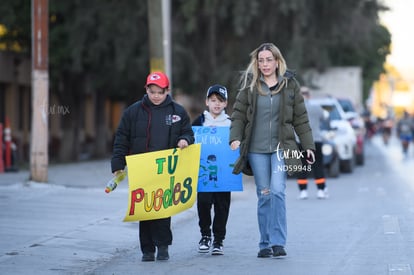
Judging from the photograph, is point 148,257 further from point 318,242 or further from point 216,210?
point 318,242

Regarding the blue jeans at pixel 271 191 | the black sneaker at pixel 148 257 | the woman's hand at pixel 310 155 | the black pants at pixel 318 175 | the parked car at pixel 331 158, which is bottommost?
the parked car at pixel 331 158

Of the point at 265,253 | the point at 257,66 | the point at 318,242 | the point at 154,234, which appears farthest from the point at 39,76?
the point at 265,253

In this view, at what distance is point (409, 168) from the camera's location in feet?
98.0

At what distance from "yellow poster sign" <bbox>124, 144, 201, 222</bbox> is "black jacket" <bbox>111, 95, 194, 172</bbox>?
0.10 metres

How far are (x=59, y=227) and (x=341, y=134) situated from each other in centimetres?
1345

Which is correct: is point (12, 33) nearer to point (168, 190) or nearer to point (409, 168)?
point (409, 168)

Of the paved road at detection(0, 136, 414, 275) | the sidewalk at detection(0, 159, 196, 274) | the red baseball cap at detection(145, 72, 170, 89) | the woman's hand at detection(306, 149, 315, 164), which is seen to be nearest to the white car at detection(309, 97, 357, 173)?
the paved road at detection(0, 136, 414, 275)

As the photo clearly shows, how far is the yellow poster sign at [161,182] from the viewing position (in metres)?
9.63

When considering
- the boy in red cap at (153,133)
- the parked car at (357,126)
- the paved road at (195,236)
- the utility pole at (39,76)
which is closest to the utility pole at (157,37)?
the utility pole at (39,76)

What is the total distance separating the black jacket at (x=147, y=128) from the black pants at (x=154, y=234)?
0.62 meters

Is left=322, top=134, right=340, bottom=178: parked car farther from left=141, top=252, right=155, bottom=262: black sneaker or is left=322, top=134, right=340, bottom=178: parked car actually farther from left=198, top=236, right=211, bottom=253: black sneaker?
left=141, top=252, right=155, bottom=262: black sneaker

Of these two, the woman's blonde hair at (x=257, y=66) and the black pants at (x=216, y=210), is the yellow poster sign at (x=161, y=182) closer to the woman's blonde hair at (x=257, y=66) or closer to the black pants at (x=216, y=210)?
the black pants at (x=216, y=210)

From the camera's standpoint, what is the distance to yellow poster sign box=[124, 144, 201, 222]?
9633mm

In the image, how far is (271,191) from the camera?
9602 millimetres
